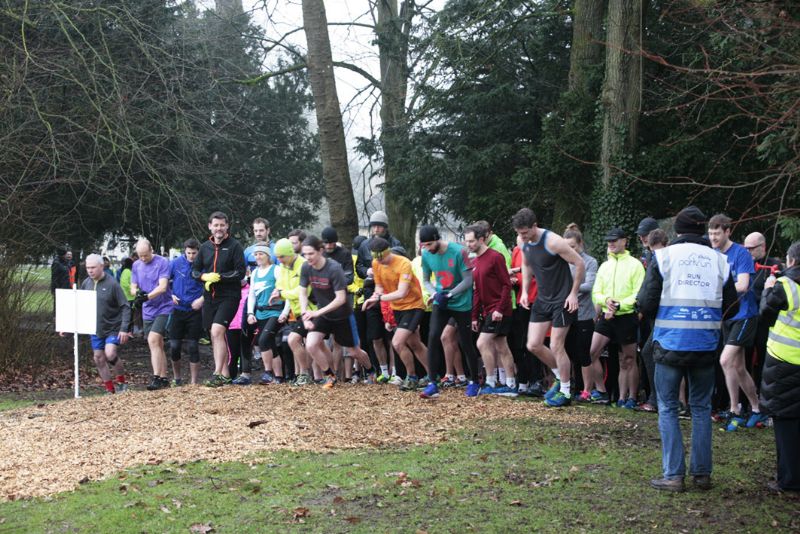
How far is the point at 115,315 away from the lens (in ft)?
43.2

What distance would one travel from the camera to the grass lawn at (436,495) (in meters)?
6.12

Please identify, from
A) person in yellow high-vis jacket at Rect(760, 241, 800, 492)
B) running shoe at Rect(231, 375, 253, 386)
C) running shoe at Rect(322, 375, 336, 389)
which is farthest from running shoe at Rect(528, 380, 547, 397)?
person in yellow high-vis jacket at Rect(760, 241, 800, 492)

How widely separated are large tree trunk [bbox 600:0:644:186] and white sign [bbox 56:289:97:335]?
969 centimetres

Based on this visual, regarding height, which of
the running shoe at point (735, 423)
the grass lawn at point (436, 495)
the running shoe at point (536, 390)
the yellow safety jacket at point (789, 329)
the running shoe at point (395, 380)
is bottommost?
the grass lawn at point (436, 495)

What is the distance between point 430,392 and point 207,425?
295 cm

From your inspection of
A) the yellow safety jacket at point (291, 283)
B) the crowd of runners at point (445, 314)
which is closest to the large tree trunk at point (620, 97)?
the crowd of runners at point (445, 314)

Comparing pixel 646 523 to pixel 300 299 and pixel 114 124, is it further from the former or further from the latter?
pixel 114 124

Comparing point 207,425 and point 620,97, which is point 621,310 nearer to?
point 207,425

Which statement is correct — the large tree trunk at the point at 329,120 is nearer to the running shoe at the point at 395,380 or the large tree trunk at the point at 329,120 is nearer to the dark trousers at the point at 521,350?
the running shoe at the point at 395,380

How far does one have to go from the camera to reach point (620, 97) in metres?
17.5

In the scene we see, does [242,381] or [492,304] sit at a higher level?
[492,304]

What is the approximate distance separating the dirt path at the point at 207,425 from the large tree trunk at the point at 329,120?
7.88 meters

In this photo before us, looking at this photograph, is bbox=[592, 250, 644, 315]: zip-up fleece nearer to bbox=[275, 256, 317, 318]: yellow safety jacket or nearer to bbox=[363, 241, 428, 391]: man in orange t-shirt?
bbox=[363, 241, 428, 391]: man in orange t-shirt

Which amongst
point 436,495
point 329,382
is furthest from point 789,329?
point 329,382
